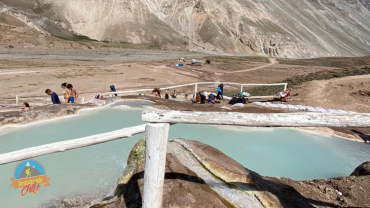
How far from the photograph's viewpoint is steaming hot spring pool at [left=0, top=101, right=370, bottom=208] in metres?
5.16

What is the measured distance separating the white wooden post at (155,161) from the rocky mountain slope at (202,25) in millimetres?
73210

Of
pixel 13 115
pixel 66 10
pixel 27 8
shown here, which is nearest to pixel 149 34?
pixel 66 10

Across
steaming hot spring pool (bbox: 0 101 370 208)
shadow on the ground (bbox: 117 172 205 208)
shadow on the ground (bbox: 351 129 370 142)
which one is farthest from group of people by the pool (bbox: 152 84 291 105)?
shadow on the ground (bbox: 117 172 205 208)

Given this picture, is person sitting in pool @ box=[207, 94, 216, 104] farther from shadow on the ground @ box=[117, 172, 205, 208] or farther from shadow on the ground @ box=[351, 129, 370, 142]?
shadow on the ground @ box=[117, 172, 205, 208]

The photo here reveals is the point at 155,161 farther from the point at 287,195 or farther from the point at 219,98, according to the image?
the point at 219,98

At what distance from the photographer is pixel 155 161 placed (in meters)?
2.62

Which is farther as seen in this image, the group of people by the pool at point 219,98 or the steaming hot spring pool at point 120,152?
the group of people by the pool at point 219,98

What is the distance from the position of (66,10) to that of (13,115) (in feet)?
250

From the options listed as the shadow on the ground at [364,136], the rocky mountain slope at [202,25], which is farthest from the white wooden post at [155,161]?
the rocky mountain slope at [202,25]

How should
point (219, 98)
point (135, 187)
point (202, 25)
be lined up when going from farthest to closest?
point (202, 25)
point (219, 98)
point (135, 187)

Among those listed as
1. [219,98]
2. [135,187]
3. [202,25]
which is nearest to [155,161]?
[135,187]

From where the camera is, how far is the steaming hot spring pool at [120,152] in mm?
5164

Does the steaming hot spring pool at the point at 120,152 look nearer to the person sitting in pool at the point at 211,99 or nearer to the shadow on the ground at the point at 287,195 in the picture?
the shadow on the ground at the point at 287,195

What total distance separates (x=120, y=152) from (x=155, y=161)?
4.38 metres
